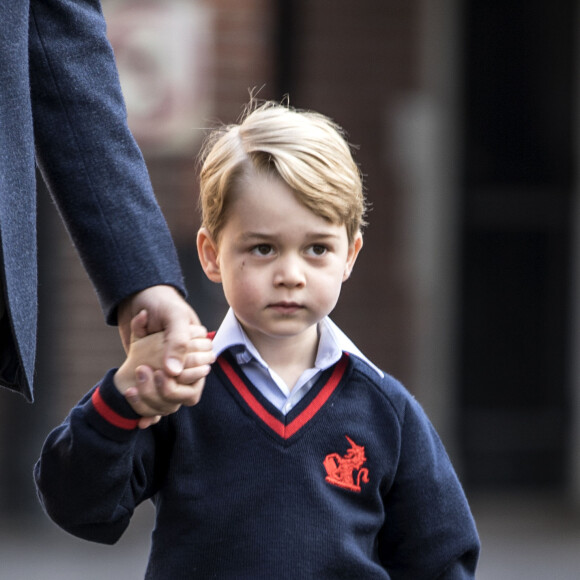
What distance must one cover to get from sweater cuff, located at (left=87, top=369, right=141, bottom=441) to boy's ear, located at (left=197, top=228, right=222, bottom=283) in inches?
12.6

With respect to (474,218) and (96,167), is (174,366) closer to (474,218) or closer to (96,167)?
(96,167)

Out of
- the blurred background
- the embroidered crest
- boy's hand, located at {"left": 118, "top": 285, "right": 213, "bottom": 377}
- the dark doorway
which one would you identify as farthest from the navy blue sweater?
the dark doorway

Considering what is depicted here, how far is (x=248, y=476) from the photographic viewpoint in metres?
2.15

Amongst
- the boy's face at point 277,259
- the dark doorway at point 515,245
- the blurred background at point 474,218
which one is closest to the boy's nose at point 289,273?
the boy's face at point 277,259

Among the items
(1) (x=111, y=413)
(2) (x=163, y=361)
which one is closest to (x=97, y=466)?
(1) (x=111, y=413)

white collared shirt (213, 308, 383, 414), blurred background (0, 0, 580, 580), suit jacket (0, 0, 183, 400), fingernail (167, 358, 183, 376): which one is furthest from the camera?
blurred background (0, 0, 580, 580)

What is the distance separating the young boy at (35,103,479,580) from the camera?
2135 mm

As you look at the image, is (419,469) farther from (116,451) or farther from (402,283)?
(402,283)

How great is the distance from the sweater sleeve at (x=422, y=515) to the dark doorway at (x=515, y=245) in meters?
4.31

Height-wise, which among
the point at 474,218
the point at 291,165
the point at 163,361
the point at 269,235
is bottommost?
the point at 474,218

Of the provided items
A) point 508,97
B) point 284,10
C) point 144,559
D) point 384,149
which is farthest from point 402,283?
point 144,559

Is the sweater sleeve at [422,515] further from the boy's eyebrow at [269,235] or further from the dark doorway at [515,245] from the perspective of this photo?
the dark doorway at [515,245]

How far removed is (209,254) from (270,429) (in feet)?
1.12

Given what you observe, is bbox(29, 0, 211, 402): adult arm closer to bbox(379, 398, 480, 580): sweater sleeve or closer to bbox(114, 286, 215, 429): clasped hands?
bbox(114, 286, 215, 429): clasped hands
